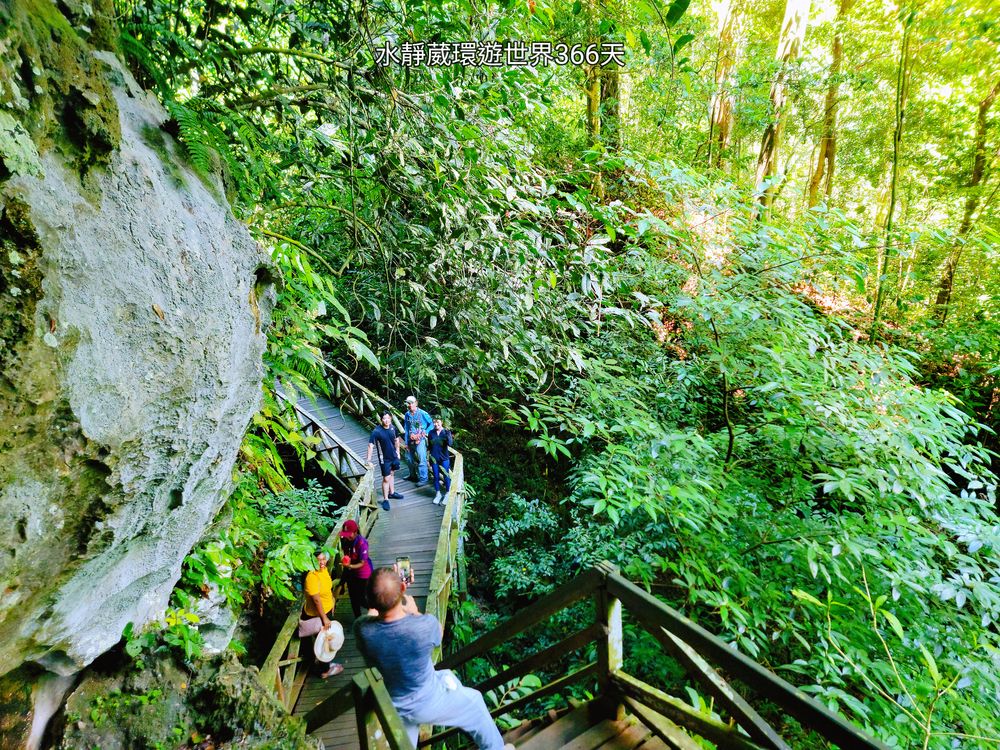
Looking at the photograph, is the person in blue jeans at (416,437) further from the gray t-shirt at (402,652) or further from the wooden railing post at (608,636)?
the wooden railing post at (608,636)

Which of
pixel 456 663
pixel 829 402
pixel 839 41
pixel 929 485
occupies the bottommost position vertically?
pixel 456 663

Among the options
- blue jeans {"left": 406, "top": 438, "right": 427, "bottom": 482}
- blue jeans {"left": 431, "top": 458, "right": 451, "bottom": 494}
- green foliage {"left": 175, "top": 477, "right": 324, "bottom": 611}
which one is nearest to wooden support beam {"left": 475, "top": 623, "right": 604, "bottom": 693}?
green foliage {"left": 175, "top": 477, "right": 324, "bottom": 611}

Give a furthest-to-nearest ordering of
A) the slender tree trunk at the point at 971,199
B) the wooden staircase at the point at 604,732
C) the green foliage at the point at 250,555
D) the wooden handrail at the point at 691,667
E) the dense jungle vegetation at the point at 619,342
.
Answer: the slender tree trunk at the point at 971,199, the green foliage at the point at 250,555, the dense jungle vegetation at the point at 619,342, the wooden staircase at the point at 604,732, the wooden handrail at the point at 691,667

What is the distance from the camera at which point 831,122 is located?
13.2 metres

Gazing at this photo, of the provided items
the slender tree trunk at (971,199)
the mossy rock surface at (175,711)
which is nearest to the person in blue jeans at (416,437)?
the mossy rock surface at (175,711)

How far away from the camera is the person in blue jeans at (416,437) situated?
796cm

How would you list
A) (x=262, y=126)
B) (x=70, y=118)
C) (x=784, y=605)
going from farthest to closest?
1. (x=784, y=605)
2. (x=262, y=126)
3. (x=70, y=118)

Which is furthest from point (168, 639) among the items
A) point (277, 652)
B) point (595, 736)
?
point (595, 736)

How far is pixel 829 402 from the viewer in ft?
14.2

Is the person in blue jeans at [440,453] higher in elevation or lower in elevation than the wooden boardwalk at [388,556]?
higher

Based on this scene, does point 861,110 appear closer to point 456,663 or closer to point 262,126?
point 262,126

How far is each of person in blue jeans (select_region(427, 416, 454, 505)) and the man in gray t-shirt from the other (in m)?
5.60

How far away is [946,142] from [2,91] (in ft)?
51.8

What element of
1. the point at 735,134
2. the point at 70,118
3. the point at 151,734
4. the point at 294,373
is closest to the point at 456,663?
A: the point at 151,734
